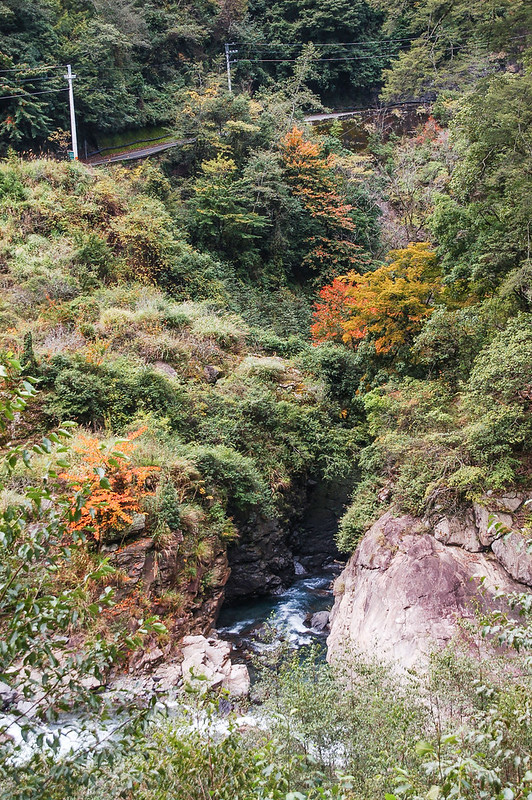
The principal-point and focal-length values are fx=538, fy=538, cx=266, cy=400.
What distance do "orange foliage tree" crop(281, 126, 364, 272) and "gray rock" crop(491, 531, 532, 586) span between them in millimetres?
16310

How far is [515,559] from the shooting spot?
331 inches

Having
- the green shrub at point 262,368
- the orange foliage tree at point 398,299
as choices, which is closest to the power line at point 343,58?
the orange foliage tree at point 398,299

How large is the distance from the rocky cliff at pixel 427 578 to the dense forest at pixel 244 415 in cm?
6

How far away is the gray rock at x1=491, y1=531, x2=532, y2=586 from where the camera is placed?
26.9ft

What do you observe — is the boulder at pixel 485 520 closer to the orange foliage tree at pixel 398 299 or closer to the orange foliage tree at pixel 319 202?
the orange foliage tree at pixel 398 299

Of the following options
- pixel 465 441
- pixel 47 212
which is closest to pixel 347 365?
pixel 465 441

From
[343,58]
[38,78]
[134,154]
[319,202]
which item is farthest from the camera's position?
[343,58]

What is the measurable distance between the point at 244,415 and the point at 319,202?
12.9 m

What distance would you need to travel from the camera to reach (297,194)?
23078 millimetres

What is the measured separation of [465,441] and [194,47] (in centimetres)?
2709

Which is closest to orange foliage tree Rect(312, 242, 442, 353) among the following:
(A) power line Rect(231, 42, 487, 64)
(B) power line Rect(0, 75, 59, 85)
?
(B) power line Rect(0, 75, 59, 85)

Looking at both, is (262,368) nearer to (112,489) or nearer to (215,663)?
(112,489)

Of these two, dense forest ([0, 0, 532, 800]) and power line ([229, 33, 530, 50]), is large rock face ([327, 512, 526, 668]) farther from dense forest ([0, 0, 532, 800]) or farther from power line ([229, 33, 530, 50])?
power line ([229, 33, 530, 50])

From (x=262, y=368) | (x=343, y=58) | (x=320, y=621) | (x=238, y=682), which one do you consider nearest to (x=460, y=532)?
(x=320, y=621)
